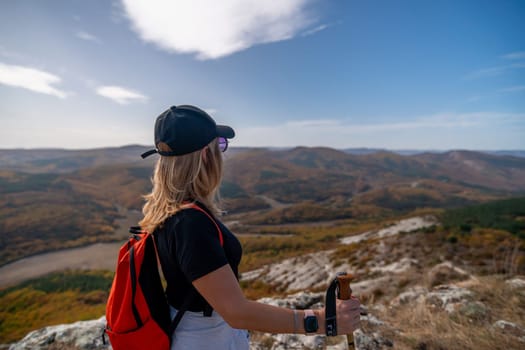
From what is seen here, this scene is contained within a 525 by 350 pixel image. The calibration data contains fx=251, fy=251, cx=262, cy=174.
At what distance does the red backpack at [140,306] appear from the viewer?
1378 millimetres

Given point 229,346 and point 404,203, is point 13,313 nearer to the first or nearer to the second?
point 229,346

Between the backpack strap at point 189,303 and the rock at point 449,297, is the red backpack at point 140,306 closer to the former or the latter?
the backpack strap at point 189,303

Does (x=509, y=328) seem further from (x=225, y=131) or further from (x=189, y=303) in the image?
(x=225, y=131)

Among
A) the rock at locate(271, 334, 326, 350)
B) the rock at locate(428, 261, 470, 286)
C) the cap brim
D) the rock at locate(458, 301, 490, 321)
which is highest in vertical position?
the cap brim

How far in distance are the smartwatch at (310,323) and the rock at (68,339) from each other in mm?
4113

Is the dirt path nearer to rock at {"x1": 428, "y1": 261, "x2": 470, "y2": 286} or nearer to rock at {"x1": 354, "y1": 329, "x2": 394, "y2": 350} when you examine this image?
rock at {"x1": 428, "y1": 261, "x2": 470, "y2": 286}

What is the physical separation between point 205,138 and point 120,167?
588 ft

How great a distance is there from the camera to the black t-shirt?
3.75 ft

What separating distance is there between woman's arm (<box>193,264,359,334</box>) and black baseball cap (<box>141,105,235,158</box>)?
700mm

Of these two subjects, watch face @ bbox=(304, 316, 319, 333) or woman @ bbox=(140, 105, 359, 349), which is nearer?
woman @ bbox=(140, 105, 359, 349)

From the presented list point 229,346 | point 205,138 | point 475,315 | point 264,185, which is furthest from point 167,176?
point 264,185

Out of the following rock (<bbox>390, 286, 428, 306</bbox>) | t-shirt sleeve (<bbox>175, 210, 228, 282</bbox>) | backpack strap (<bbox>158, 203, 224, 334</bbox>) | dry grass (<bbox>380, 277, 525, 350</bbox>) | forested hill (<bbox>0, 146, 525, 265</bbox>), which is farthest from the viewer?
forested hill (<bbox>0, 146, 525, 265</bbox>)

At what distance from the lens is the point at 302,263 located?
23.5m

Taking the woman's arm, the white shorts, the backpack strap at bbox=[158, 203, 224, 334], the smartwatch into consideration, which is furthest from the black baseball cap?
the smartwatch
